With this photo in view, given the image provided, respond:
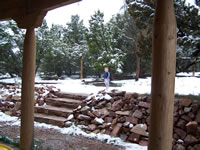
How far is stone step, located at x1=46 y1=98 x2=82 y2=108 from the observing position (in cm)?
606

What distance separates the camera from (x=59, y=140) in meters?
4.27

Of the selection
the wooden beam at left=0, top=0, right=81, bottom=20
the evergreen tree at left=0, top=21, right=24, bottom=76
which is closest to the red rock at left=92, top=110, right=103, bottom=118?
the wooden beam at left=0, top=0, right=81, bottom=20

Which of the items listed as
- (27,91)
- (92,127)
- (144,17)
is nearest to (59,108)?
(92,127)

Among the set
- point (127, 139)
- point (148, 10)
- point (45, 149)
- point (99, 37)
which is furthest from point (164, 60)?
point (99, 37)

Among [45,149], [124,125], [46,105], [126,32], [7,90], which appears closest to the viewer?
[45,149]

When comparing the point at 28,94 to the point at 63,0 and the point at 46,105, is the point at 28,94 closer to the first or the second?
the point at 63,0

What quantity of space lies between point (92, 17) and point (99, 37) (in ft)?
4.19

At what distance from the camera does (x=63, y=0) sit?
7.03ft

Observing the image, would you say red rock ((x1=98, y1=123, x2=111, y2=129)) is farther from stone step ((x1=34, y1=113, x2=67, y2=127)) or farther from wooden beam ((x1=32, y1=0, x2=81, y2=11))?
wooden beam ((x1=32, y1=0, x2=81, y2=11))

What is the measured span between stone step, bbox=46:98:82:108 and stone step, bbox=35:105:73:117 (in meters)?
0.17

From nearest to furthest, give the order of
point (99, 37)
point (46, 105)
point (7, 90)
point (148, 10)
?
1. point (148, 10)
2. point (46, 105)
3. point (7, 90)
4. point (99, 37)

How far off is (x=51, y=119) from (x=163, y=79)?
4800 millimetres

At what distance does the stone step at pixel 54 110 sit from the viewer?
5.76 metres

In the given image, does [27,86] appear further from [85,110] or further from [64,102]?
[64,102]
